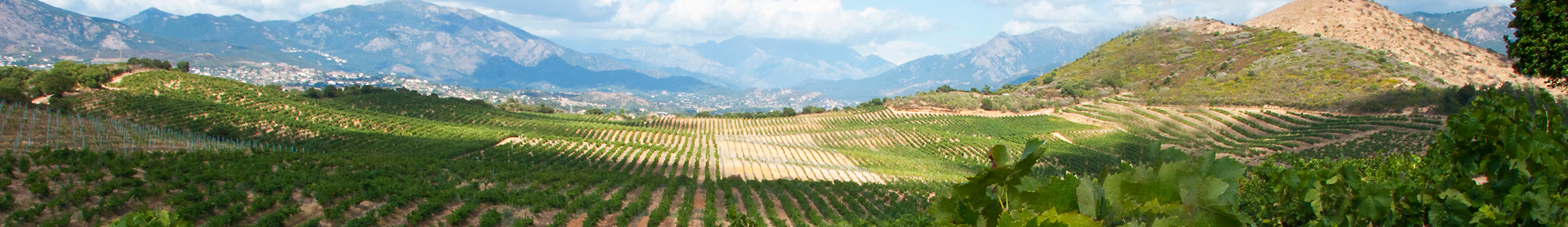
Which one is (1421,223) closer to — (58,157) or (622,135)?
Result: (58,157)

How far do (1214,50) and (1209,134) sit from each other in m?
16.0

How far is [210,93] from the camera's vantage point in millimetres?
49469

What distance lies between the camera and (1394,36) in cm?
6625

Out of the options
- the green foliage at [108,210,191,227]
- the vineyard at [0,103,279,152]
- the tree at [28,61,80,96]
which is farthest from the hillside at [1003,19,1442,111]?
the tree at [28,61,80,96]

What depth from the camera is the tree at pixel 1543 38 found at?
39.9 feet

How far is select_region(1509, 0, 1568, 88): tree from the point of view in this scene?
1216cm

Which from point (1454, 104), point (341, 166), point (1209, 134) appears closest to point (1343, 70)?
point (1454, 104)

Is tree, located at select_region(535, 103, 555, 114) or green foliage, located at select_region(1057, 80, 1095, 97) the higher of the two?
green foliage, located at select_region(1057, 80, 1095, 97)

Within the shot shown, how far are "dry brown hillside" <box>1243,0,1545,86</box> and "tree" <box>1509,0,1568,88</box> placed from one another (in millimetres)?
44928

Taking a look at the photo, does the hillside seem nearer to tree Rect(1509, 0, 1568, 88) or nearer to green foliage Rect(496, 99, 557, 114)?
tree Rect(1509, 0, 1568, 88)

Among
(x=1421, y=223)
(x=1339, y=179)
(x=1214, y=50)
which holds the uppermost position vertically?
(x=1214, y=50)

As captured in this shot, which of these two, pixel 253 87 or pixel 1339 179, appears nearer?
pixel 1339 179

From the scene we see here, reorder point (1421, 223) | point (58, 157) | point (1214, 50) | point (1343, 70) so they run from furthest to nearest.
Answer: point (1343, 70) → point (1214, 50) → point (58, 157) → point (1421, 223)

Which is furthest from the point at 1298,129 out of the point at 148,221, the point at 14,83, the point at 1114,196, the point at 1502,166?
the point at 14,83
